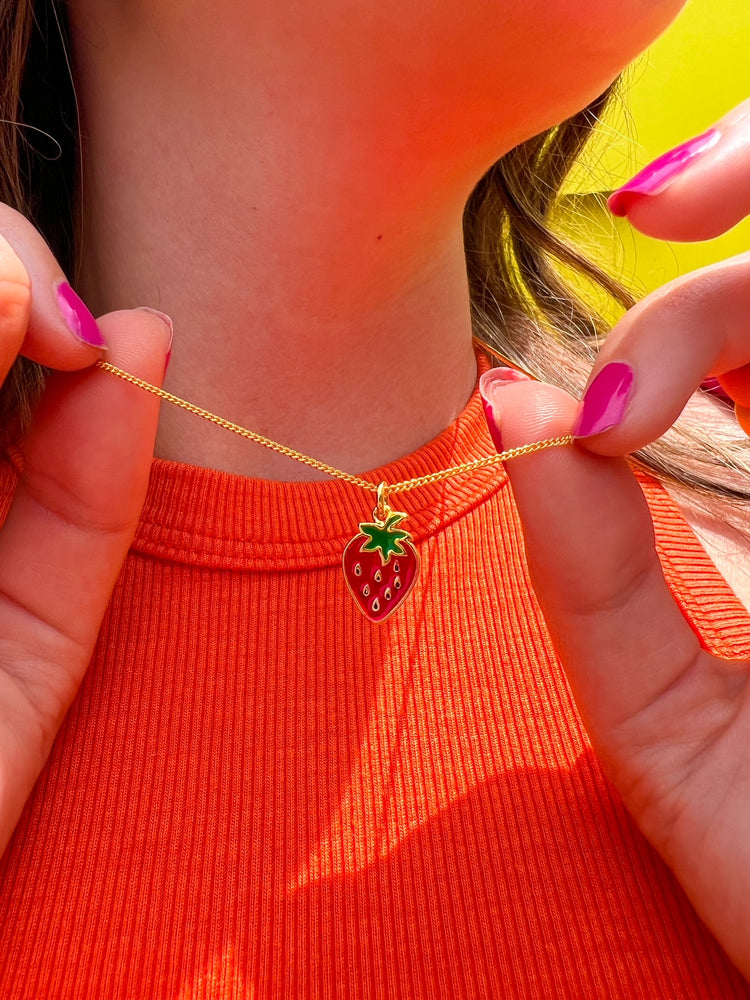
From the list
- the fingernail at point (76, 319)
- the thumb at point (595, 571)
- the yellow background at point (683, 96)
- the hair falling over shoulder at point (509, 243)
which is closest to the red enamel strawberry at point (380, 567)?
the thumb at point (595, 571)

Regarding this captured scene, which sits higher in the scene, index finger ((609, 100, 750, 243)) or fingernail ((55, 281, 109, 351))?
index finger ((609, 100, 750, 243))

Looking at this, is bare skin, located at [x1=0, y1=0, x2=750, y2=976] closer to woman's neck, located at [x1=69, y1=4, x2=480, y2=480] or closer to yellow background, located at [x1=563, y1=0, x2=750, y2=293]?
woman's neck, located at [x1=69, y1=4, x2=480, y2=480]

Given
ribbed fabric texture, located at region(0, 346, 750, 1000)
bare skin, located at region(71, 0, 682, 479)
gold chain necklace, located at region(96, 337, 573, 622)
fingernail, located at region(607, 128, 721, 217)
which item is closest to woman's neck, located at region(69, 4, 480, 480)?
bare skin, located at region(71, 0, 682, 479)

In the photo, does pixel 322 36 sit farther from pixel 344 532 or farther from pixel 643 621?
pixel 643 621

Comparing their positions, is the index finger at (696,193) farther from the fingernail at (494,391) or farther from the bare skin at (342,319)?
the fingernail at (494,391)

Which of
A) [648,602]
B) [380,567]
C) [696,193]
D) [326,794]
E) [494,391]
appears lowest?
[326,794]

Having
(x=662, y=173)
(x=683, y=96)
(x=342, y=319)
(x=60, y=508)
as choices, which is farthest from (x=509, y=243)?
(x=60, y=508)

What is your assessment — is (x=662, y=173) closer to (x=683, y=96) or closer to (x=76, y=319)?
(x=76, y=319)
